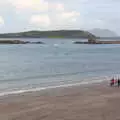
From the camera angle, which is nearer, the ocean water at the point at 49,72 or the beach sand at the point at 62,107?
the beach sand at the point at 62,107

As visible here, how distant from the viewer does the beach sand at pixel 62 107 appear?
11648 millimetres

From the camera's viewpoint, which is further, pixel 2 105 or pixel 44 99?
pixel 44 99

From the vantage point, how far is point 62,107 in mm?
13297

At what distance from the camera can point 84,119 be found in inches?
443

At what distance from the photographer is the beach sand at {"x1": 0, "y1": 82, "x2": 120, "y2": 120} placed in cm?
1165

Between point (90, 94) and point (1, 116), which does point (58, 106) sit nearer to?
point (1, 116)

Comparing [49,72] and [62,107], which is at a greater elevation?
[62,107]

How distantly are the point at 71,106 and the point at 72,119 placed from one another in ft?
7.75

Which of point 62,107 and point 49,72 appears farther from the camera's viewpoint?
point 49,72

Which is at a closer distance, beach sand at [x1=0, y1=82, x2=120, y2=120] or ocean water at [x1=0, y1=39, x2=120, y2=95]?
beach sand at [x1=0, y1=82, x2=120, y2=120]

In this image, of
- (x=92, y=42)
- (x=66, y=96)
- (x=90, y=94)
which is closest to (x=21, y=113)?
(x=66, y=96)

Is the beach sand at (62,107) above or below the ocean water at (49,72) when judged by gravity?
above

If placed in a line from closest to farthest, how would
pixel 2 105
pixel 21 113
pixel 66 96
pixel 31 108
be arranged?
1. pixel 21 113
2. pixel 31 108
3. pixel 2 105
4. pixel 66 96

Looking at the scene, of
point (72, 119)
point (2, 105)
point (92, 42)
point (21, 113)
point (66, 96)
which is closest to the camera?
point (72, 119)
